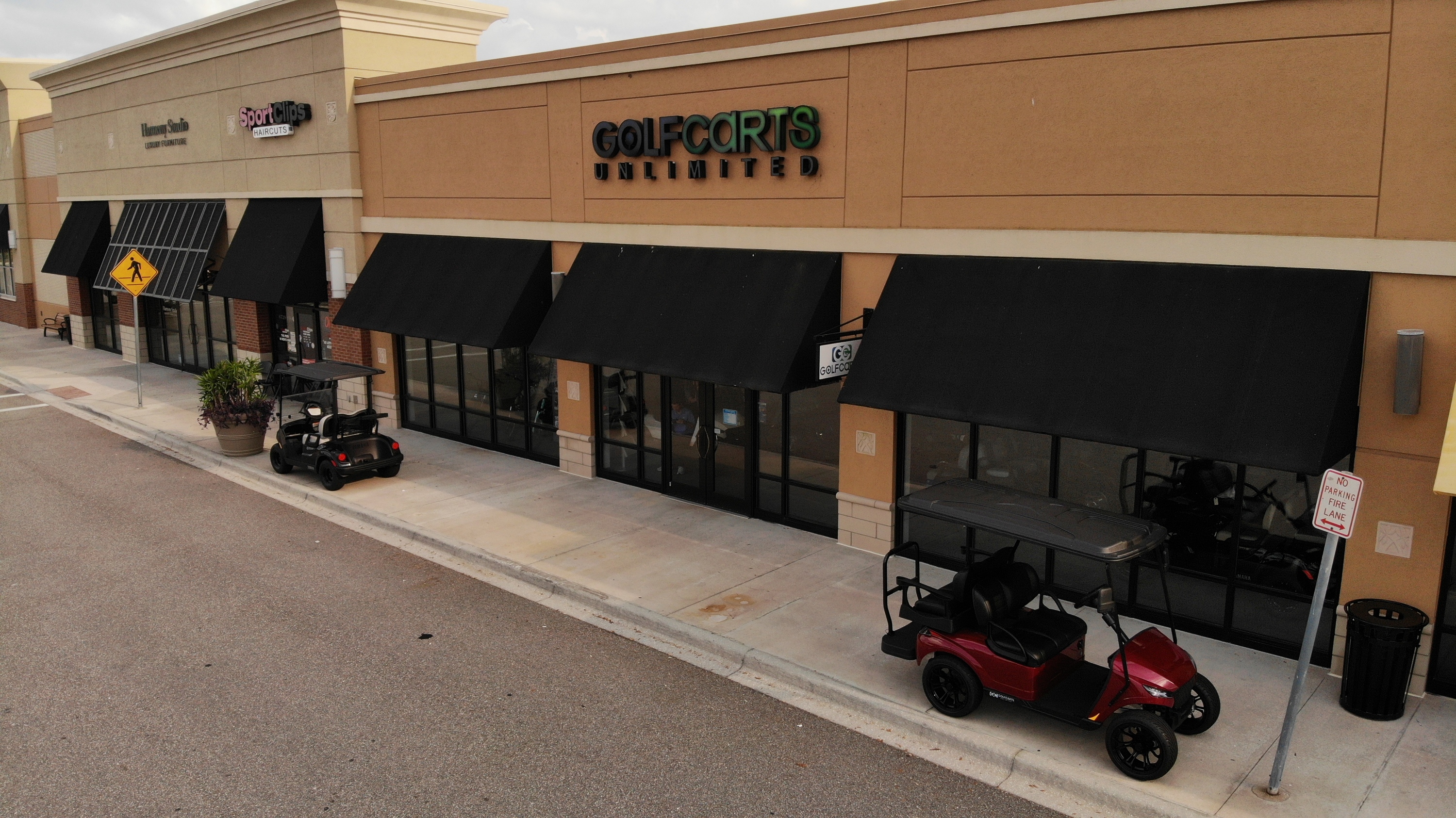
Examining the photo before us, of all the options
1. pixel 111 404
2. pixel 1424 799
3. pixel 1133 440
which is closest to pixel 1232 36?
pixel 1133 440

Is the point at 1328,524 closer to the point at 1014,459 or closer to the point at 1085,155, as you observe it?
the point at 1014,459

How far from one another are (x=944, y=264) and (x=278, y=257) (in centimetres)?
1584

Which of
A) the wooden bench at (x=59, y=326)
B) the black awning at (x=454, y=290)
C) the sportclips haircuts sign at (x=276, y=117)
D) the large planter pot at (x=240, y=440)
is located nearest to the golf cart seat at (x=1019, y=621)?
the black awning at (x=454, y=290)

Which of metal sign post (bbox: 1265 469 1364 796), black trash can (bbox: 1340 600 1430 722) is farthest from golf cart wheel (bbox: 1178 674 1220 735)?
black trash can (bbox: 1340 600 1430 722)

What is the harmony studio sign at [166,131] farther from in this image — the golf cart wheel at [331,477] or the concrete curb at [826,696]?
the concrete curb at [826,696]

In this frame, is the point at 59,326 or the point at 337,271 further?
the point at 59,326

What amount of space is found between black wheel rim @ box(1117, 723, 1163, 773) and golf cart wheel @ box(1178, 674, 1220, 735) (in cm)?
74

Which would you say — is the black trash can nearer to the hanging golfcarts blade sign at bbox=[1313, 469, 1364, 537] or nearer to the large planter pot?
the hanging golfcarts blade sign at bbox=[1313, 469, 1364, 537]

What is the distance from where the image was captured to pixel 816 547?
46.8 feet

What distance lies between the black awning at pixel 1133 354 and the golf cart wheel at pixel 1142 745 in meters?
2.72

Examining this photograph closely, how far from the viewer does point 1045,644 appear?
30.0 feet

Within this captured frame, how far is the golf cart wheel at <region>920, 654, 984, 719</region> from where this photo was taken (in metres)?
9.36

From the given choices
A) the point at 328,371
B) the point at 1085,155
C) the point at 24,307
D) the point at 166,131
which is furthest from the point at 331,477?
the point at 24,307

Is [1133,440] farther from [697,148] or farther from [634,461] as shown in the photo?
[634,461]
